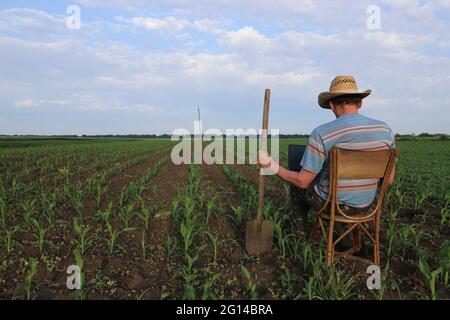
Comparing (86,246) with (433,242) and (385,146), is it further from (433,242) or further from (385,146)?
(433,242)

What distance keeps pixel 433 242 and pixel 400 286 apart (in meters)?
1.47

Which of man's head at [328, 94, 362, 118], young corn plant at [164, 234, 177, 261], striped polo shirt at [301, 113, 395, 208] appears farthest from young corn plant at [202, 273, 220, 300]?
man's head at [328, 94, 362, 118]

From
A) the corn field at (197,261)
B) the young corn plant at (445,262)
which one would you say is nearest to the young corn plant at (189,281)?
the corn field at (197,261)

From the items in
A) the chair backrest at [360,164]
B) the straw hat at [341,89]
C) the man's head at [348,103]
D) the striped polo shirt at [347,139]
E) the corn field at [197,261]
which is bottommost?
the corn field at [197,261]

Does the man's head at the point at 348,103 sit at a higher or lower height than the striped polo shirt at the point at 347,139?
higher

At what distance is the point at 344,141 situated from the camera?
Answer: 302 centimetres

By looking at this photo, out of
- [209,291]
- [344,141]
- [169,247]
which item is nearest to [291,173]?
[344,141]

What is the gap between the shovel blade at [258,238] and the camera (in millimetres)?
3662

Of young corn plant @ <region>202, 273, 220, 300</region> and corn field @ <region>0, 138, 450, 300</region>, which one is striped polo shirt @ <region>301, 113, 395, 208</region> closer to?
corn field @ <region>0, 138, 450, 300</region>

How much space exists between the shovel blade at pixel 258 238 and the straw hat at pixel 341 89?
59.3 inches

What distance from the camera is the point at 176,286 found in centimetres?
305

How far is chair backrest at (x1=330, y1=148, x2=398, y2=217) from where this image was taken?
9.28 ft

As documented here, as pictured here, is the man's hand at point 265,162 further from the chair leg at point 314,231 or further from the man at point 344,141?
the chair leg at point 314,231
